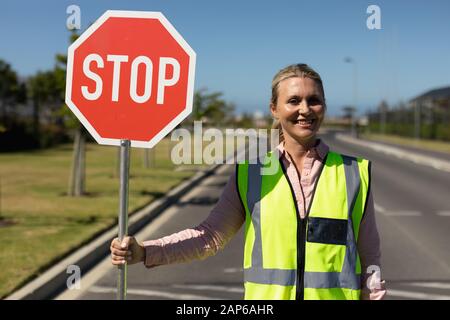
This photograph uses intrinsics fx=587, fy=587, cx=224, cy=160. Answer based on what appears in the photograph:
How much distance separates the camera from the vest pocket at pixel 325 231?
2.02 meters

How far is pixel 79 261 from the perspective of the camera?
22.3ft

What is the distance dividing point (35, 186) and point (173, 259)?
42.5 feet

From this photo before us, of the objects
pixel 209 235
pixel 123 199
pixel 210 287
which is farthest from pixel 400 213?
pixel 123 199

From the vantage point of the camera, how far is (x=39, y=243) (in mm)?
7578

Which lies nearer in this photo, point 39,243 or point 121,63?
point 121,63

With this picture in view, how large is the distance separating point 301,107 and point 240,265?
5.31 meters

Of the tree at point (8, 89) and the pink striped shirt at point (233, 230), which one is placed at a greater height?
the tree at point (8, 89)

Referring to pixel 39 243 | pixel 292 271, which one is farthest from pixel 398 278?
pixel 292 271

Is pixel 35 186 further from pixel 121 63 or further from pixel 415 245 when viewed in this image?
pixel 121 63

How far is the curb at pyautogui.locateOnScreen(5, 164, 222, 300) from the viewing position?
5641 millimetres

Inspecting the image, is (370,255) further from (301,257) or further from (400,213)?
(400,213)

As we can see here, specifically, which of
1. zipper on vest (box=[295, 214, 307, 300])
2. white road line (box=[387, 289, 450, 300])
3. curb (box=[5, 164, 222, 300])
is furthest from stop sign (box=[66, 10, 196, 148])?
white road line (box=[387, 289, 450, 300])

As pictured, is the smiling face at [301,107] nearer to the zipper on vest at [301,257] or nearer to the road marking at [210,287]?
the zipper on vest at [301,257]

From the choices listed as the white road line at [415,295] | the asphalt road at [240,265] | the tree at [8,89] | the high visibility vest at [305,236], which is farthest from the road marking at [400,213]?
the tree at [8,89]
